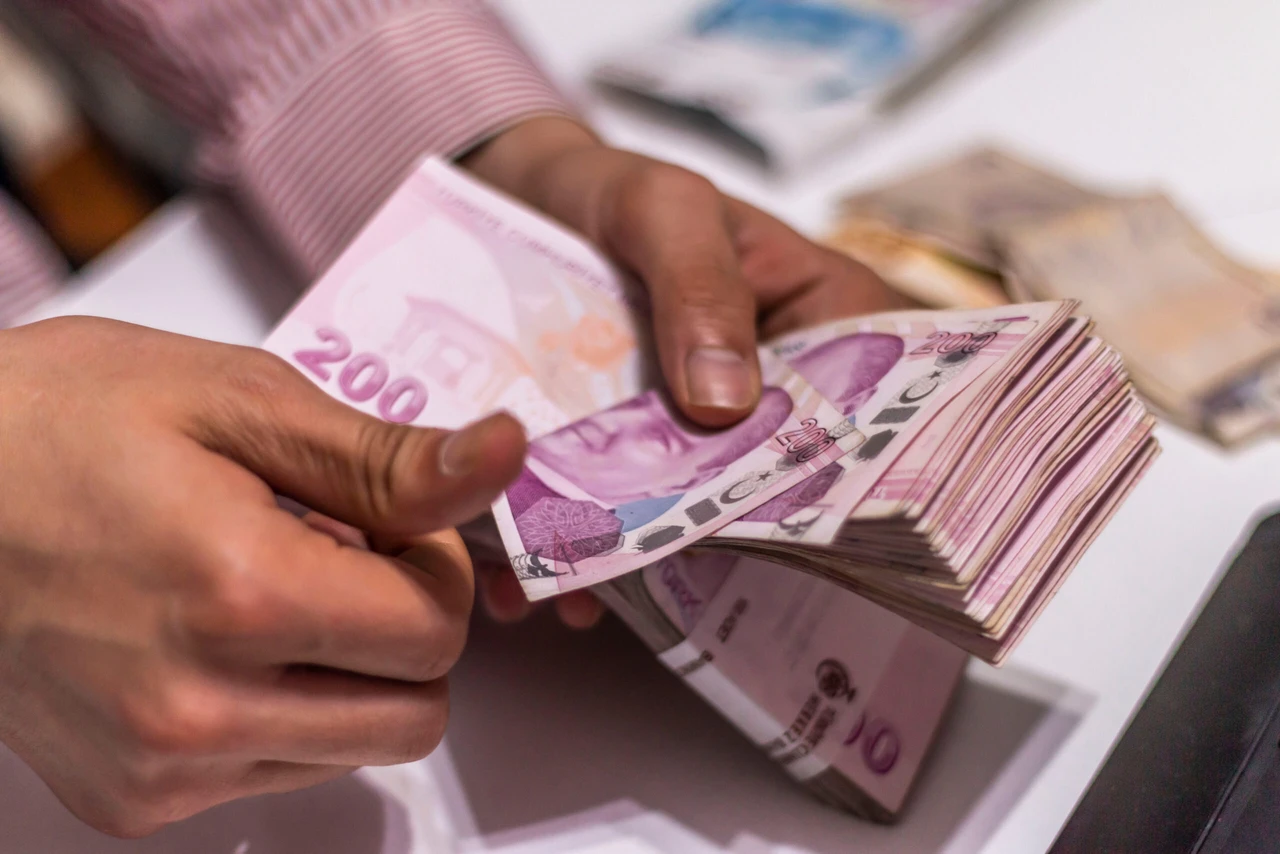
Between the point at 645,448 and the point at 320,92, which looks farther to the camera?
the point at 320,92

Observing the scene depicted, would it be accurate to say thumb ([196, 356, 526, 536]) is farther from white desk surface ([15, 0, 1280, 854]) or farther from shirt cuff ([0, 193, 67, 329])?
shirt cuff ([0, 193, 67, 329])

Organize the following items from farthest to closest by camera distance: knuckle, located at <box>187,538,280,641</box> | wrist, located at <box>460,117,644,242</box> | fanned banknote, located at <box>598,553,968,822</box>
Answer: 1. wrist, located at <box>460,117,644,242</box>
2. fanned banknote, located at <box>598,553,968,822</box>
3. knuckle, located at <box>187,538,280,641</box>

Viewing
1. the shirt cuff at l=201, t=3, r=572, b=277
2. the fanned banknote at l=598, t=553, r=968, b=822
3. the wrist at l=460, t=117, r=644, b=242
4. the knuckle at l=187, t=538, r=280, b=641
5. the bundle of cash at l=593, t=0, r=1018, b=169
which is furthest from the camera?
the bundle of cash at l=593, t=0, r=1018, b=169

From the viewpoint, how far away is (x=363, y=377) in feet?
1.84

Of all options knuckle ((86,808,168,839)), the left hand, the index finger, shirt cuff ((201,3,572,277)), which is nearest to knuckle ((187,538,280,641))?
the index finger

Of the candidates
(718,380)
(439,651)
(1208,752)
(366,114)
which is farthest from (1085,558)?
(366,114)

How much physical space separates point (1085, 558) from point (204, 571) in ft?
1.72

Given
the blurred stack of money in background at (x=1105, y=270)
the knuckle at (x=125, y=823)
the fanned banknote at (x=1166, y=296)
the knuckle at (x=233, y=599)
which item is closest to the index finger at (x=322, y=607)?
the knuckle at (x=233, y=599)

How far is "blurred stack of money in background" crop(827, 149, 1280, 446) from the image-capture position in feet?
2.31

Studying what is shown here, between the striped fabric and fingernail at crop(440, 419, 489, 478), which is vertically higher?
the striped fabric

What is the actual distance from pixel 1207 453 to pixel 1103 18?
735mm

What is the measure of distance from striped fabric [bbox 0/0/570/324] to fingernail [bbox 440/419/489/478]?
48 centimetres

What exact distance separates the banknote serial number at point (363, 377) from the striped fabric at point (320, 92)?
0.25 meters

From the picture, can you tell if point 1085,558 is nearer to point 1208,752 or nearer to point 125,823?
point 1208,752
